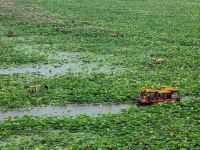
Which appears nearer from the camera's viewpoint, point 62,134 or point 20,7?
point 62,134

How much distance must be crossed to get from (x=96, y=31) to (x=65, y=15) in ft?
28.2

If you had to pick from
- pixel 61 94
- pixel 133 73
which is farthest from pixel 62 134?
pixel 133 73

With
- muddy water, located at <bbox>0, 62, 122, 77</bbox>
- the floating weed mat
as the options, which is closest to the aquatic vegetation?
muddy water, located at <bbox>0, 62, 122, 77</bbox>

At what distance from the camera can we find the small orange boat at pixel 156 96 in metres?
16.7

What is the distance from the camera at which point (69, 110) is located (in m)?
16.5

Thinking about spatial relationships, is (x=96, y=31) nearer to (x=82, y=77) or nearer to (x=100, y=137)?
(x=82, y=77)

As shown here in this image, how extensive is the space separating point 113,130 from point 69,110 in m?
2.84

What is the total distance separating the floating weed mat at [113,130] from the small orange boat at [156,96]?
504 millimetres

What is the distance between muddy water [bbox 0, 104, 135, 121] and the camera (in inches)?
632

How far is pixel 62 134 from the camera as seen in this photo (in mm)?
13891

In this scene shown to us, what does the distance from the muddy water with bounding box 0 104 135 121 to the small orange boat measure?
0.54 metres

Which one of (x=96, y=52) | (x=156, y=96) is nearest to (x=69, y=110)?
(x=156, y=96)

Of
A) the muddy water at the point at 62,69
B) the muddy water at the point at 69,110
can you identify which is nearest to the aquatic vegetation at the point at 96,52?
the muddy water at the point at 62,69

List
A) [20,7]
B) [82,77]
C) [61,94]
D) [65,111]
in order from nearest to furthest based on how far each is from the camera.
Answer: [65,111] < [61,94] < [82,77] < [20,7]
